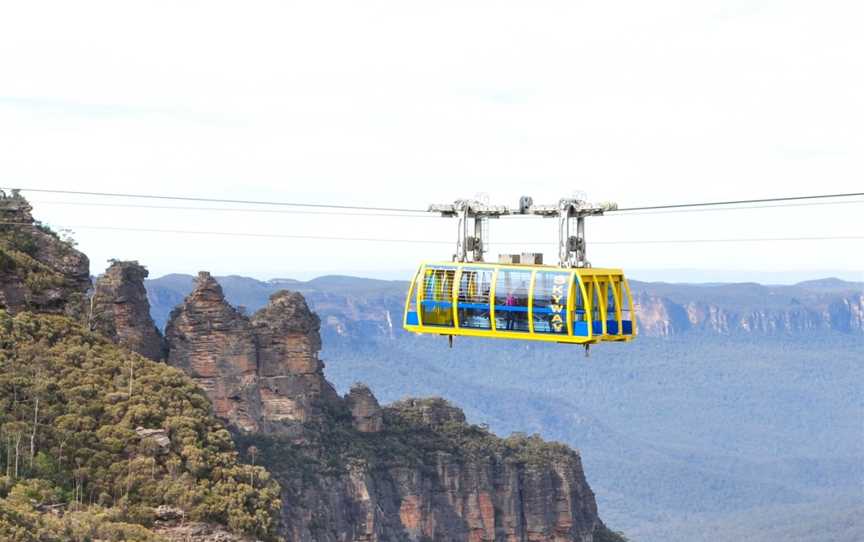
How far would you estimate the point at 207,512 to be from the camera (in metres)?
61.8

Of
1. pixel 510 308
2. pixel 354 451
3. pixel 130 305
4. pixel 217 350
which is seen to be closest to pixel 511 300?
pixel 510 308

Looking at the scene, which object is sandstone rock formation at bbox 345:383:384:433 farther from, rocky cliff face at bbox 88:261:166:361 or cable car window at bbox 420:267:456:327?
cable car window at bbox 420:267:456:327

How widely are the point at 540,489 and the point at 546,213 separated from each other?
68430 mm

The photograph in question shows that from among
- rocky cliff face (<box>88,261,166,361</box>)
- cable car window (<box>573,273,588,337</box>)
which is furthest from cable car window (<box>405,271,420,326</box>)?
rocky cliff face (<box>88,261,166,361</box>)

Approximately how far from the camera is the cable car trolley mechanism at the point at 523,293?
157 feet

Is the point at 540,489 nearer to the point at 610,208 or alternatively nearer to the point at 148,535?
the point at 148,535

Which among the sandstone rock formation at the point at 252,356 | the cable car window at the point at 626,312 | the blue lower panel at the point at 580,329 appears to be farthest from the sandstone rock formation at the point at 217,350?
the blue lower panel at the point at 580,329

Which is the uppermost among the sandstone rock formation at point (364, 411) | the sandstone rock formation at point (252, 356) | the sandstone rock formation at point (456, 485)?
the sandstone rock formation at point (252, 356)

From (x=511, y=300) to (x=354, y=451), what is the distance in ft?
190

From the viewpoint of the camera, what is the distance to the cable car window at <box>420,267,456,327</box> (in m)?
51.2

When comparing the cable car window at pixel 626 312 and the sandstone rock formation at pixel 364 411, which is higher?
the cable car window at pixel 626 312

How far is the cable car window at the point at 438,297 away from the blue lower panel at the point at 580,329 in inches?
186

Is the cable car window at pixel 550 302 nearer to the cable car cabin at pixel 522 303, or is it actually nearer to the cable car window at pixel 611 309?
the cable car cabin at pixel 522 303

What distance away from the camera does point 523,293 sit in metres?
49.3
